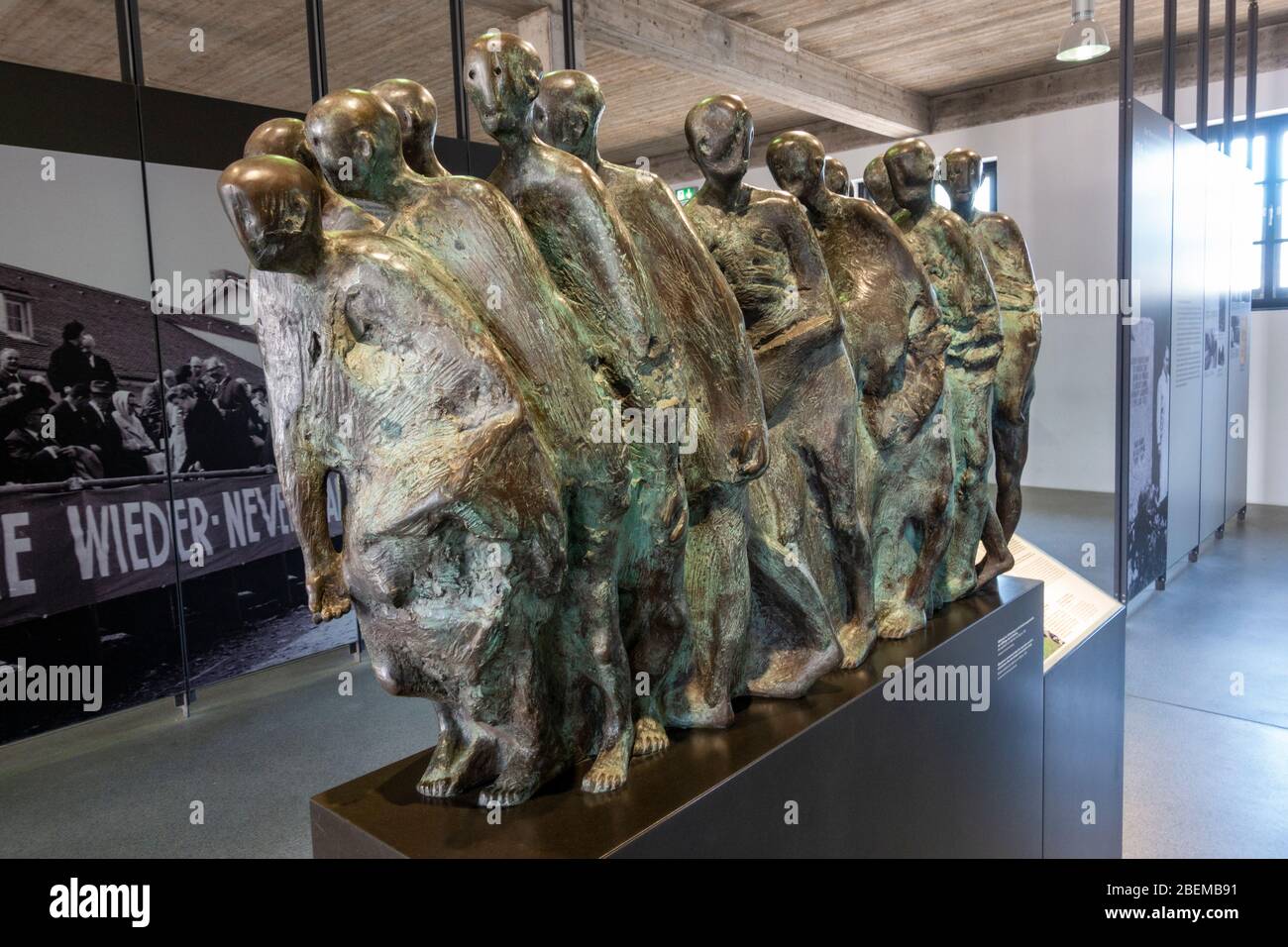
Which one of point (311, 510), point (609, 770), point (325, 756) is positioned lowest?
point (325, 756)

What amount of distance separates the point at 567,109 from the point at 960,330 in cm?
168

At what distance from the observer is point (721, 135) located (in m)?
2.22

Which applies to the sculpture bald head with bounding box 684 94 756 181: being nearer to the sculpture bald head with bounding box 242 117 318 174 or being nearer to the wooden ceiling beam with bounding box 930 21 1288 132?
the sculpture bald head with bounding box 242 117 318 174

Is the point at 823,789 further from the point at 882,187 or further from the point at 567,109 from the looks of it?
the point at 882,187

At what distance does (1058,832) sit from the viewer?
340cm

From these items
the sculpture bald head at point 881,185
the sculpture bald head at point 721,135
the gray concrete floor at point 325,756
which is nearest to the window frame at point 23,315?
the gray concrete floor at point 325,756

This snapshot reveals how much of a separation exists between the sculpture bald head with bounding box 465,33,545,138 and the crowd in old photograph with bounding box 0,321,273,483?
323cm

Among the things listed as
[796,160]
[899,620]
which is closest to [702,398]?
[796,160]

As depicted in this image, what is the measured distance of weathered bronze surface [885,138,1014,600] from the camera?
3016mm

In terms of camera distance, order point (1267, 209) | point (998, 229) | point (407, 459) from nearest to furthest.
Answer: point (407, 459)
point (998, 229)
point (1267, 209)

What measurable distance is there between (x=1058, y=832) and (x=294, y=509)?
2.88 m

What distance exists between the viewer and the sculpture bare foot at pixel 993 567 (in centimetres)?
338
